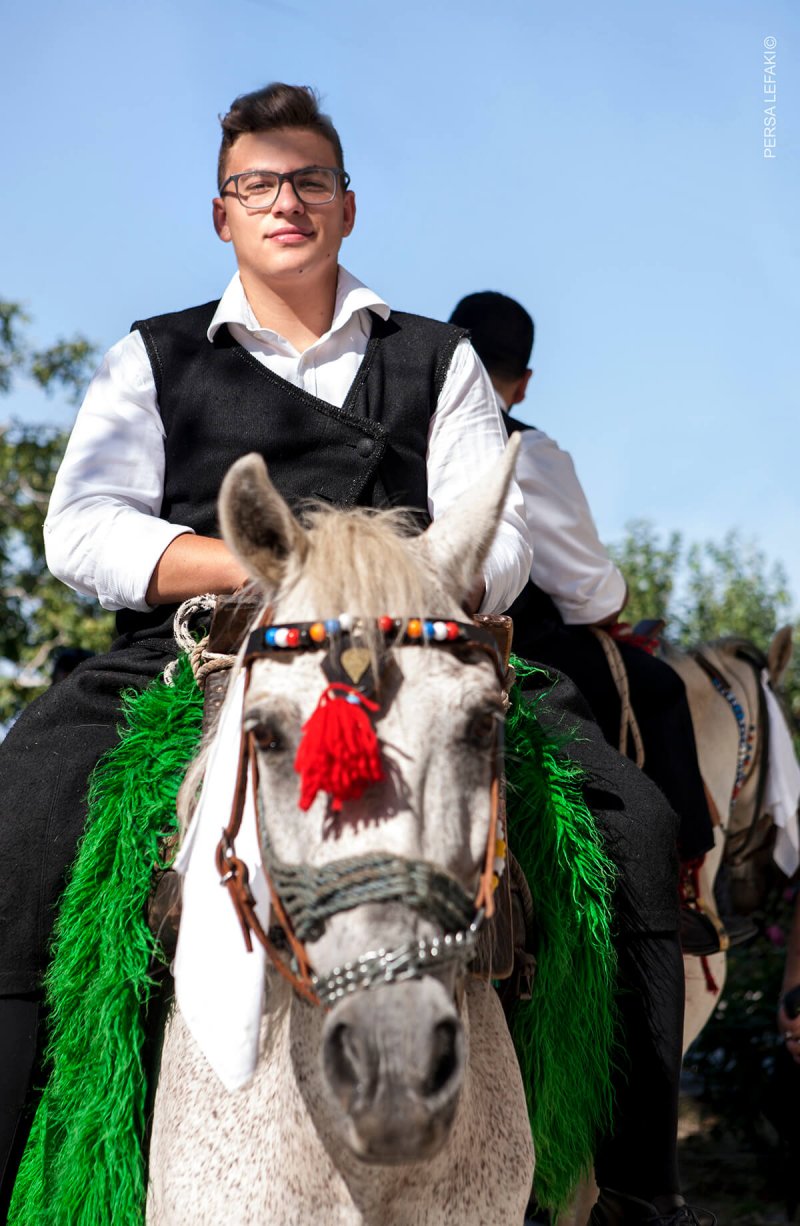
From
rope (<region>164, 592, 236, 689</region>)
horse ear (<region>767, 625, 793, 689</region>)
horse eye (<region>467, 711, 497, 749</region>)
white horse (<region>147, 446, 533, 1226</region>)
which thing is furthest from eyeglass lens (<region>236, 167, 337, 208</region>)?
horse ear (<region>767, 625, 793, 689</region>)

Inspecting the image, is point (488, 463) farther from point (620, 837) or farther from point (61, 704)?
point (61, 704)

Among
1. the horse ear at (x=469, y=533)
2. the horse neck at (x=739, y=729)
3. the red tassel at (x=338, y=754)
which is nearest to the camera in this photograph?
the red tassel at (x=338, y=754)

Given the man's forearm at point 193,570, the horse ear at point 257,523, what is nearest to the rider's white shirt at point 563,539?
the man's forearm at point 193,570

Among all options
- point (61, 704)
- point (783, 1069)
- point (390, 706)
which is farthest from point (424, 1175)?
point (783, 1069)

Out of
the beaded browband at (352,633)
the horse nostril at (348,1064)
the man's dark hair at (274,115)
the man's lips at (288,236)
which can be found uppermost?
the man's dark hair at (274,115)

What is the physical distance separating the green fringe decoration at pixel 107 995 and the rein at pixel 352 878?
1.70 ft

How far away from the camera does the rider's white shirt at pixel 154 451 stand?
2.99m

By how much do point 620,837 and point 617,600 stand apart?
6.25 ft

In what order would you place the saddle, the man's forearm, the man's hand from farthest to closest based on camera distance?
1. the man's forearm
2. the saddle
3. the man's hand

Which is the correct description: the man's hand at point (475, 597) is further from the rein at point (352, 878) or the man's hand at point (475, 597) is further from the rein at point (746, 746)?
the rein at point (746, 746)

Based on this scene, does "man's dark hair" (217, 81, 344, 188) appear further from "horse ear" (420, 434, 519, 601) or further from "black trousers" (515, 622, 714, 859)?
"black trousers" (515, 622, 714, 859)

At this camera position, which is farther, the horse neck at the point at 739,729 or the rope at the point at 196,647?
the horse neck at the point at 739,729

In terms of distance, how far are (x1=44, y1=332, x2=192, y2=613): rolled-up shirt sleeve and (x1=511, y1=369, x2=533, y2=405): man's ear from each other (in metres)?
2.47

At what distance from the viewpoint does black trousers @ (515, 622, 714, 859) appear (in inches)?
187
